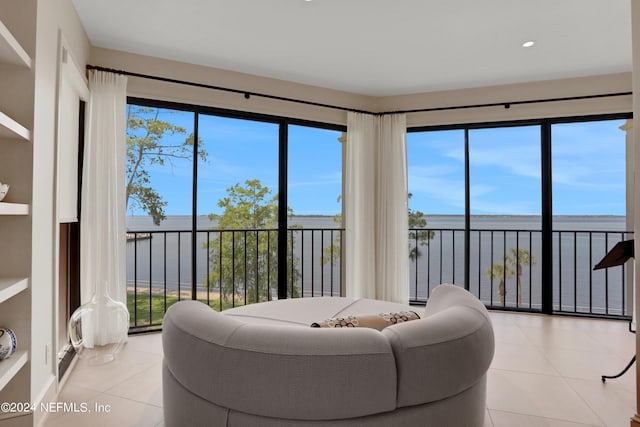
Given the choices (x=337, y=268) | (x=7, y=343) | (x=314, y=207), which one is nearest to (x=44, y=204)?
(x=7, y=343)

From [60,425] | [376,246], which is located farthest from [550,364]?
[60,425]

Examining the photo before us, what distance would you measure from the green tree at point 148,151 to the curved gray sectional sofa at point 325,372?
2.56 metres

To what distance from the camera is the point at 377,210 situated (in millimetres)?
4699

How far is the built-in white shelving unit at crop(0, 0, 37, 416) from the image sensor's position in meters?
1.92

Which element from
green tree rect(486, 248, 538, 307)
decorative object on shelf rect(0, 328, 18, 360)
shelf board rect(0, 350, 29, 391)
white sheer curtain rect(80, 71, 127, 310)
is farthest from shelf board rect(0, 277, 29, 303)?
green tree rect(486, 248, 538, 307)

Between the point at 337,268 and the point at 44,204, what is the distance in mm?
3585

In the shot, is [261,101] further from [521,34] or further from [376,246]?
[521,34]

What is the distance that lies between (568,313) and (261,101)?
166 inches

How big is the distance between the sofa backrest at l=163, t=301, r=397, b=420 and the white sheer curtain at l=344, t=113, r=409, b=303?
3.16m

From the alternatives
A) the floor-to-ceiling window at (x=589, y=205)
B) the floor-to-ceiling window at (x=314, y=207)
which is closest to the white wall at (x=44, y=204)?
the floor-to-ceiling window at (x=314, y=207)

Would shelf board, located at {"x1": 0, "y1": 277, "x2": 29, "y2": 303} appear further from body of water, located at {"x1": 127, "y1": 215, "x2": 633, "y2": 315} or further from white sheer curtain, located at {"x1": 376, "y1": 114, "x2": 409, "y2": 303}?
white sheer curtain, located at {"x1": 376, "y1": 114, "x2": 409, "y2": 303}

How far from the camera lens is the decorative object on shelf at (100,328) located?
2590 mm

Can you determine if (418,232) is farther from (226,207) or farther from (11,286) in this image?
(11,286)

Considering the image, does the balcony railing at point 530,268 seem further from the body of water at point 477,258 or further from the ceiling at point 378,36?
the ceiling at point 378,36
